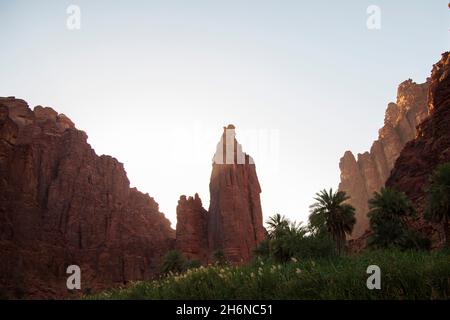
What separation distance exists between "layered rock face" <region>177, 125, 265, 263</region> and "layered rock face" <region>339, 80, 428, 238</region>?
49297 mm

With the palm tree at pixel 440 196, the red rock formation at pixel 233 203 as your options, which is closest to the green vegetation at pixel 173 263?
the red rock formation at pixel 233 203

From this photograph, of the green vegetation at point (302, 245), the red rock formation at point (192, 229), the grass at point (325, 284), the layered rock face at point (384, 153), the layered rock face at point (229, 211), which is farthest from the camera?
the layered rock face at point (384, 153)

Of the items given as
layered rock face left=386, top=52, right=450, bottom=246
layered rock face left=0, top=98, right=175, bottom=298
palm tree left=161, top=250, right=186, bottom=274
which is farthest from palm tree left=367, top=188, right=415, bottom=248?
layered rock face left=0, top=98, right=175, bottom=298

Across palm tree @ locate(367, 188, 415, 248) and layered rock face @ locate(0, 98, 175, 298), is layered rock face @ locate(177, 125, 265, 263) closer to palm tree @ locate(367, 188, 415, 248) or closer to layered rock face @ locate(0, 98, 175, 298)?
layered rock face @ locate(0, 98, 175, 298)

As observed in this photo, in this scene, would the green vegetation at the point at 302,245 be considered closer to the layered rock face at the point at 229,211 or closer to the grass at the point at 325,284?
the grass at the point at 325,284

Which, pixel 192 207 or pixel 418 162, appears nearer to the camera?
pixel 418 162

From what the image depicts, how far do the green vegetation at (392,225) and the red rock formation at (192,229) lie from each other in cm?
5899

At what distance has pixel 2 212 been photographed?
84.8 m

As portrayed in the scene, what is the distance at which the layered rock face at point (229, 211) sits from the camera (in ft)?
334

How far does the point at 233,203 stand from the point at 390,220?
61.4m

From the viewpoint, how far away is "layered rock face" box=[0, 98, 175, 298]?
271 feet

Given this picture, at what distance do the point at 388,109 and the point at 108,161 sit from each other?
11666 cm
